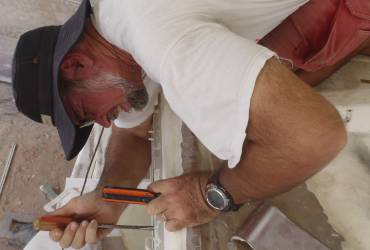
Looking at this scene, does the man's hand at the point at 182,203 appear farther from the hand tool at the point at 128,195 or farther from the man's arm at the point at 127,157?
the man's arm at the point at 127,157

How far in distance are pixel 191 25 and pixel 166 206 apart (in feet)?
1.39

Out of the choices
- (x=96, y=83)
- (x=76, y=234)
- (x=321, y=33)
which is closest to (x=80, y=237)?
(x=76, y=234)

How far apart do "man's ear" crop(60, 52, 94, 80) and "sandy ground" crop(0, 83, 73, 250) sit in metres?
1.22

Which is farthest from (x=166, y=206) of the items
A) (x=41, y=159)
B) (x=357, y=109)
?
(x=41, y=159)

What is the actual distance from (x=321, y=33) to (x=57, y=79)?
30.5 inches

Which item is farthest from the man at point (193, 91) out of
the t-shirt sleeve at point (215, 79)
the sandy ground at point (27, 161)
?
the sandy ground at point (27, 161)

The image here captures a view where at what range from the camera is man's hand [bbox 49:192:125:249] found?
1.01 metres

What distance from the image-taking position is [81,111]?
101cm

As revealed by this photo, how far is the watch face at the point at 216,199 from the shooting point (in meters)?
0.89

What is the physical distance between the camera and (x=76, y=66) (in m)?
0.93

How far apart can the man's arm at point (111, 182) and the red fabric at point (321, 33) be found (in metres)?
0.49

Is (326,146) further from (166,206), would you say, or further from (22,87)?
(22,87)

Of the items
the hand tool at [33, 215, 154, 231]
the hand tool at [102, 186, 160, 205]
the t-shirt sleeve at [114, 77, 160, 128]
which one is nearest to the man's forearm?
the t-shirt sleeve at [114, 77, 160, 128]

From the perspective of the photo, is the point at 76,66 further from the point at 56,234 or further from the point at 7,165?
the point at 7,165
